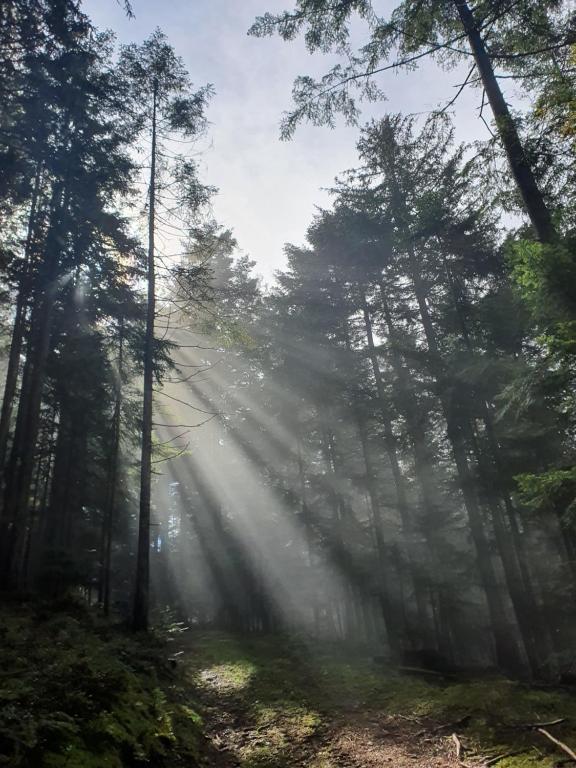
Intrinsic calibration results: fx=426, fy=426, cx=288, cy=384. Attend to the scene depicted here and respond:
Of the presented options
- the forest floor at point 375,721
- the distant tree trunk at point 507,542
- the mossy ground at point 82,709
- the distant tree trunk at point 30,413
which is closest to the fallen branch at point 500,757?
the forest floor at point 375,721

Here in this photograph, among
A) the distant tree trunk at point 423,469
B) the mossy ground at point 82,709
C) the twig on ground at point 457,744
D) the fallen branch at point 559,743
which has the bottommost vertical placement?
the twig on ground at point 457,744

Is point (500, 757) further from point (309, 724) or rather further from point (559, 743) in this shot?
point (309, 724)

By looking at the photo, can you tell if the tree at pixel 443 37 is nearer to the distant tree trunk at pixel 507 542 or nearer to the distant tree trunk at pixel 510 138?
the distant tree trunk at pixel 510 138

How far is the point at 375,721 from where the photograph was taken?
6.98 meters

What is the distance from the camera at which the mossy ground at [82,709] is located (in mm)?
3361

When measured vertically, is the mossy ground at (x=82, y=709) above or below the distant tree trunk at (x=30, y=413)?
below

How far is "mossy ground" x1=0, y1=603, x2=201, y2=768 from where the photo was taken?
336 centimetres

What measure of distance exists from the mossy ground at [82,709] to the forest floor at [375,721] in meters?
0.79

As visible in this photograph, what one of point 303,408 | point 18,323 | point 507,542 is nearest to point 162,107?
point 18,323

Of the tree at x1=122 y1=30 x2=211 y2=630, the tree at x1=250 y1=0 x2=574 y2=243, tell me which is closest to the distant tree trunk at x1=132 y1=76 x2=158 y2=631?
the tree at x1=122 y1=30 x2=211 y2=630

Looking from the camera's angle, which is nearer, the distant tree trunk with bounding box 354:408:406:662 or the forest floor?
the forest floor

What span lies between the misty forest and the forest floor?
6cm

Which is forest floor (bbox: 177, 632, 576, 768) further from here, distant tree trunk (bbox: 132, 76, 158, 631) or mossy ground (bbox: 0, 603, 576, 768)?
distant tree trunk (bbox: 132, 76, 158, 631)

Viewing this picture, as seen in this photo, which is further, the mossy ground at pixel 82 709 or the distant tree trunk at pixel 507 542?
the distant tree trunk at pixel 507 542
